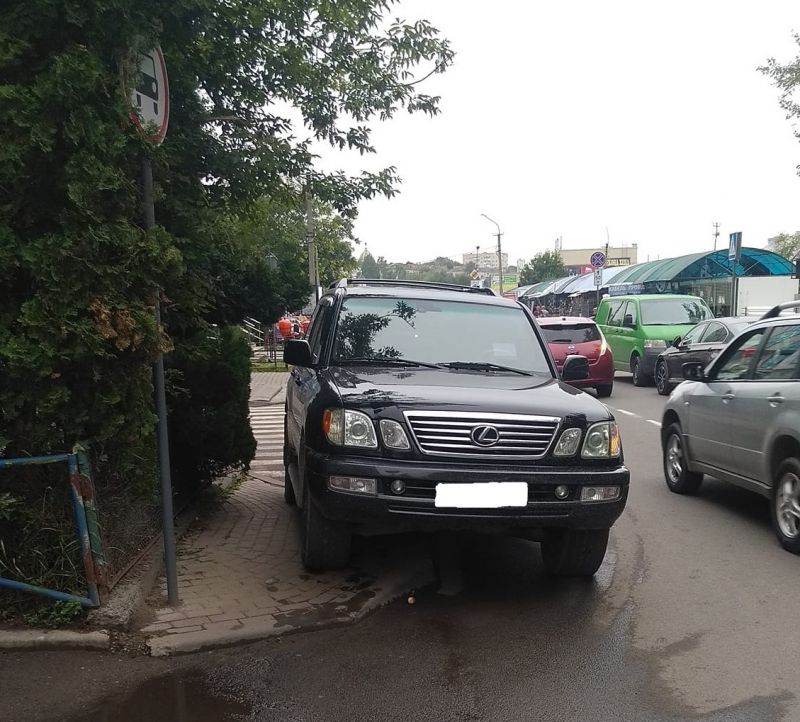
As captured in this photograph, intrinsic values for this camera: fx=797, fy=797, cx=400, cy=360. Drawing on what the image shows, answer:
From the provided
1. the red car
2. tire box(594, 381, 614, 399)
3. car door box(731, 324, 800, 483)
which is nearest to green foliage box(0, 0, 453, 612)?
car door box(731, 324, 800, 483)

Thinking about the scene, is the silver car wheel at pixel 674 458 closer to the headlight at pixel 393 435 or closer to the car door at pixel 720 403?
the car door at pixel 720 403

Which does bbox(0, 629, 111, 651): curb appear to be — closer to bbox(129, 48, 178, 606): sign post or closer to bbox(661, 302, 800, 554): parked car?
bbox(129, 48, 178, 606): sign post

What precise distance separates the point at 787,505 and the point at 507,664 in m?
2.94

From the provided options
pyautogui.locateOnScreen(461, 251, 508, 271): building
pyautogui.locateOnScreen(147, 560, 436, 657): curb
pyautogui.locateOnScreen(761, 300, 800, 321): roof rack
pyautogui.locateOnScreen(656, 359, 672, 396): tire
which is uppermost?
pyautogui.locateOnScreen(461, 251, 508, 271): building

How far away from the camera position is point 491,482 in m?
4.29

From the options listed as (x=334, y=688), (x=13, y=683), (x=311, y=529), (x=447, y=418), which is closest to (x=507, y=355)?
(x=447, y=418)

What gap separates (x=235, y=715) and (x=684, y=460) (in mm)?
5405

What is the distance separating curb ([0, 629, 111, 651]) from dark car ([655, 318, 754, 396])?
1147 cm

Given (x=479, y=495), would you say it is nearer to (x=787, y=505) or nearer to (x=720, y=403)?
(x=787, y=505)

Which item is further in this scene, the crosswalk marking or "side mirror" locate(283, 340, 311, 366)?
the crosswalk marking

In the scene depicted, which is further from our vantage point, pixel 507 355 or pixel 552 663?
pixel 507 355

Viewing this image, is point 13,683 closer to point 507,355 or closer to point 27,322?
point 27,322

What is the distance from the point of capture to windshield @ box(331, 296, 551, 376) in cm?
544

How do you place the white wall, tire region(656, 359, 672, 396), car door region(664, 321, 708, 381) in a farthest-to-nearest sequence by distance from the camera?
the white wall → tire region(656, 359, 672, 396) → car door region(664, 321, 708, 381)
